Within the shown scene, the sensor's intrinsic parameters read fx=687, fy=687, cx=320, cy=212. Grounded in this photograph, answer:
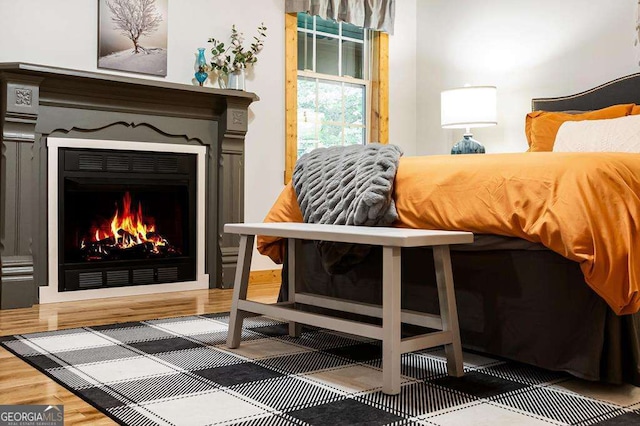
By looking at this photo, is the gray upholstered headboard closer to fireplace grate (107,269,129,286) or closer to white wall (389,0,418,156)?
white wall (389,0,418,156)

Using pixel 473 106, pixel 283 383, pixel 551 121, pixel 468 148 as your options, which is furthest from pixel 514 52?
pixel 283 383

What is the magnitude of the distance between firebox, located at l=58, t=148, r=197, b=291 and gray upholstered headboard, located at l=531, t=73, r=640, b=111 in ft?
8.43

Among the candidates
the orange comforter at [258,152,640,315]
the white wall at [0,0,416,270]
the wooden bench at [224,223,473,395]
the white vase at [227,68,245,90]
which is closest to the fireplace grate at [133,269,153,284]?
the white wall at [0,0,416,270]

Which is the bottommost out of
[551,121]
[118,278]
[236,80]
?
[118,278]

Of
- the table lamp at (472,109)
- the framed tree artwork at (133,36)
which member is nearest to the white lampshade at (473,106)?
the table lamp at (472,109)

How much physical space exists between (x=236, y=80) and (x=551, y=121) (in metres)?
2.08

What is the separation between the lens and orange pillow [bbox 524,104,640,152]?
412cm

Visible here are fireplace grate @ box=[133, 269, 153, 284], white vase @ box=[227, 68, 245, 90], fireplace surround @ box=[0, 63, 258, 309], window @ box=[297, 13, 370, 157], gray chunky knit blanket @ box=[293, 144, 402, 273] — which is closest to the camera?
gray chunky knit blanket @ box=[293, 144, 402, 273]

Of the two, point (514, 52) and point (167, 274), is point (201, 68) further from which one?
point (514, 52)

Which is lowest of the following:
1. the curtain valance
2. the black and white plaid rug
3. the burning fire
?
the black and white plaid rug

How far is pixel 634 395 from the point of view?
2.06 m

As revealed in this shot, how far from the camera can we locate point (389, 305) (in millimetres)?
2062

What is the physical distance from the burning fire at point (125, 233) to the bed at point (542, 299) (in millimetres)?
1985

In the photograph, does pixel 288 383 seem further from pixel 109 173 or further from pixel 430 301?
pixel 109 173
